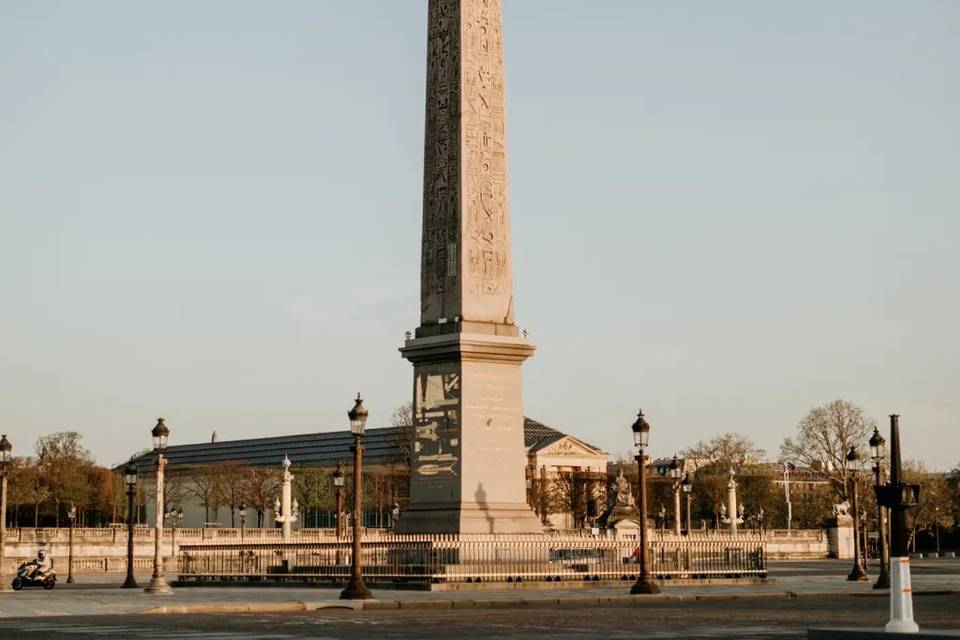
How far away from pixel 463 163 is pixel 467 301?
9.87ft

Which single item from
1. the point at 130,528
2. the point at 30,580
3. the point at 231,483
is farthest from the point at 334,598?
the point at 231,483

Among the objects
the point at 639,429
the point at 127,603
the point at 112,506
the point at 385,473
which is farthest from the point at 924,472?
the point at 127,603

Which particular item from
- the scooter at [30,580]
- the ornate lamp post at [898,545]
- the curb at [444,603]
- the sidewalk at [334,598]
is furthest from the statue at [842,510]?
the ornate lamp post at [898,545]

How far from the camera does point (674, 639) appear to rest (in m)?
17.2

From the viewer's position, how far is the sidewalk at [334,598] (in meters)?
25.6

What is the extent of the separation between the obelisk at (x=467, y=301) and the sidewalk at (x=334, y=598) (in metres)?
2.78

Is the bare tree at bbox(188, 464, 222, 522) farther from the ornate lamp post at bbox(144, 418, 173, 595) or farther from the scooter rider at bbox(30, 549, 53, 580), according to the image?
the ornate lamp post at bbox(144, 418, 173, 595)

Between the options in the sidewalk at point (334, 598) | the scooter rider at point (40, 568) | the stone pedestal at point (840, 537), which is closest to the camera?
the sidewalk at point (334, 598)

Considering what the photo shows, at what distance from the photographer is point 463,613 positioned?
24.0 meters

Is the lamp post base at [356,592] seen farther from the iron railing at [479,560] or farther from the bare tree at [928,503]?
the bare tree at [928,503]

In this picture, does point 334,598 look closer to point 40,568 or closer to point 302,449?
point 40,568

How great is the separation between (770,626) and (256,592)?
14.7 meters

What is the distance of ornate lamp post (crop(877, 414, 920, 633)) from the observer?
15.6 meters

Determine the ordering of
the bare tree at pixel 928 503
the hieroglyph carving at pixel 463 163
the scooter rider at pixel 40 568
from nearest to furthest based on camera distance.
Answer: the hieroglyph carving at pixel 463 163, the scooter rider at pixel 40 568, the bare tree at pixel 928 503
